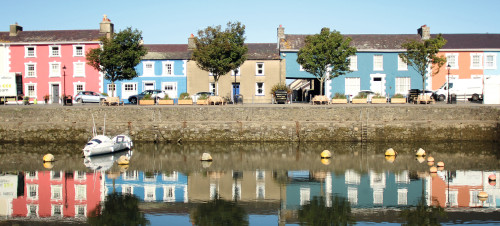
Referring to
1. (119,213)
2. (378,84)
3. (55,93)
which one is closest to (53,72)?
(55,93)

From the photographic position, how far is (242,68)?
4844cm

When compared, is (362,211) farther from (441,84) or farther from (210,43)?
(441,84)

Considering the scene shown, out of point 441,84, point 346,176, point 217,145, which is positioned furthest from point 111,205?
point 441,84

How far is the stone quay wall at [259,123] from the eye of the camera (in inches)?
1291

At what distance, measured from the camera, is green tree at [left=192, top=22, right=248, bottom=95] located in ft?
126

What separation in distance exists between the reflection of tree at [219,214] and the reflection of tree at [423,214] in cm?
530

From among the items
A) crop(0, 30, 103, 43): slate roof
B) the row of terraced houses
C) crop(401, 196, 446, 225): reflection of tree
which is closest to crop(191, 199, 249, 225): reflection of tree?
crop(401, 196, 446, 225): reflection of tree

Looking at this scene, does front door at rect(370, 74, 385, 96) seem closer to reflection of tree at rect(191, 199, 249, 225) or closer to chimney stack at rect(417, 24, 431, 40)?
chimney stack at rect(417, 24, 431, 40)

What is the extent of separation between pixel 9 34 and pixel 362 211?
45.5m

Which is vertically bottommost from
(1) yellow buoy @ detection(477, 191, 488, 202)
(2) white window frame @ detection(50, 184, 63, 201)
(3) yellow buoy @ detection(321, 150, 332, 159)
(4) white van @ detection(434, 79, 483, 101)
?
(2) white window frame @ detection(50, 184, 63, 201)

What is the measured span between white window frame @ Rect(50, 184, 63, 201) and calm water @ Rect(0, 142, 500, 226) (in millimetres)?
43

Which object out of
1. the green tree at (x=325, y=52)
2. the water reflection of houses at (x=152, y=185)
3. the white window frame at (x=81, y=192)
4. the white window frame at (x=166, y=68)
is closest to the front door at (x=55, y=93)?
the white window frame at (x=166, y=68)

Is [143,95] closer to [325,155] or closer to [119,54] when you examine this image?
[119,54]

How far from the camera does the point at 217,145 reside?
32.3 m
